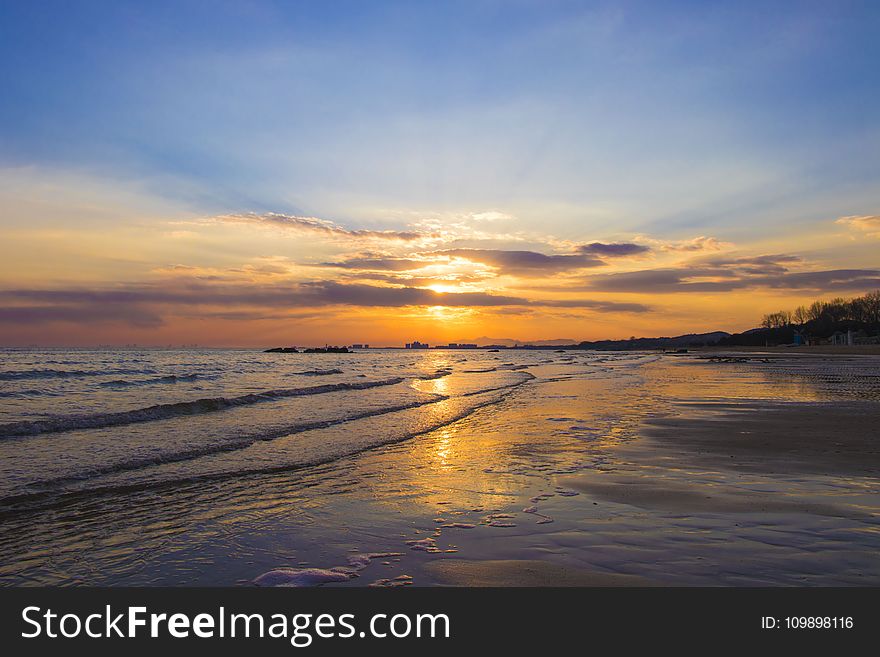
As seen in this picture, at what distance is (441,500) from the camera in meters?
8.63

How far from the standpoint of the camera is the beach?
5645 mm

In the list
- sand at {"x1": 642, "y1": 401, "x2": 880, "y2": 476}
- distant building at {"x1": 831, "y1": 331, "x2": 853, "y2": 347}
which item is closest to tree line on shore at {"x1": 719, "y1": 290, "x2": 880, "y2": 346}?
distant building at {"x1": 831, "y1": 331, "x2": 853, "y2": 347}

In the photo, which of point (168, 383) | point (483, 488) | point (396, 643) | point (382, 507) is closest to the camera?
point (396, 643)

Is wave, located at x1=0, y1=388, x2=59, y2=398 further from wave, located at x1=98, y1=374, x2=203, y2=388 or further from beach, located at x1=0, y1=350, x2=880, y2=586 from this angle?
beach, located at x1=0, y1=350, x2=880, y2=586

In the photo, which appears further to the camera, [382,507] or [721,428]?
[721,428]

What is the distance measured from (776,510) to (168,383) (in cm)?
3404

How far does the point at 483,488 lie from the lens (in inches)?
369

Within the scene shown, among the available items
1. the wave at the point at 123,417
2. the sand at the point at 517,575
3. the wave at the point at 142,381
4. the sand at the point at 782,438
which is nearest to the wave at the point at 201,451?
the wave at the point at 123,417

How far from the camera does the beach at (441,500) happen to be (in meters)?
5.64

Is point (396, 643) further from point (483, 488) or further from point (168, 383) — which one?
point (168, 383)

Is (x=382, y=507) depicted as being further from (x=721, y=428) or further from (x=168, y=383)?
(x=168, y=383)

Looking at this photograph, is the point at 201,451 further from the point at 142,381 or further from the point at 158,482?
the point at 142,381

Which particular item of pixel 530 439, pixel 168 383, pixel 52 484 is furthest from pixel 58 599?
pixel 168 383

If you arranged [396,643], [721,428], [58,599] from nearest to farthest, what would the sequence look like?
[396,643]
[58,599]
[721,428]
